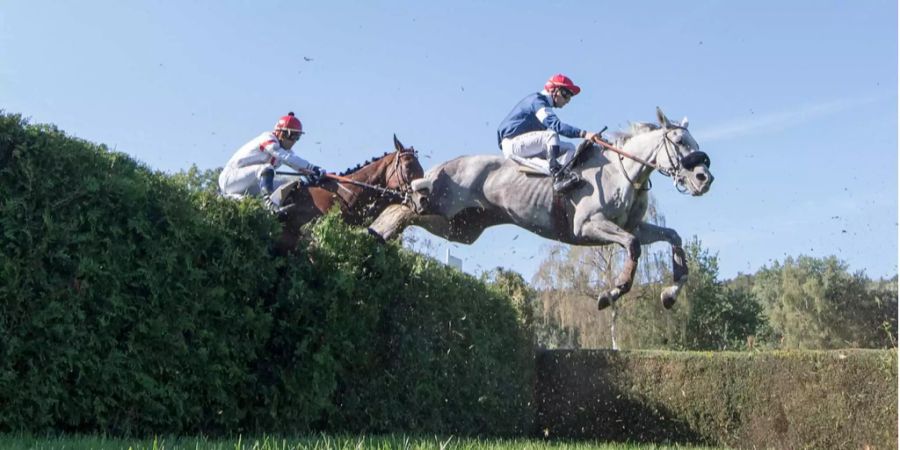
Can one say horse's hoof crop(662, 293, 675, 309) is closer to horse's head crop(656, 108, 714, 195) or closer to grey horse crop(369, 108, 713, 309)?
grey horse crop(369, 108, 713, 309)

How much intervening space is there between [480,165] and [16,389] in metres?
5.81

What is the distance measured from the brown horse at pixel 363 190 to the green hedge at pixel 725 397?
462cm

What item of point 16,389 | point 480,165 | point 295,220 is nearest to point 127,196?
point 16,389

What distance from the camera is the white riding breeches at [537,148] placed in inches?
392

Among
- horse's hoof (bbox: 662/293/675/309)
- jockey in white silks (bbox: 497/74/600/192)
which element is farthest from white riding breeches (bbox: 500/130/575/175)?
horse's hoof (bbox: 662/293/675/309)

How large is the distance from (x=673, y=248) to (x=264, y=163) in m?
4.63

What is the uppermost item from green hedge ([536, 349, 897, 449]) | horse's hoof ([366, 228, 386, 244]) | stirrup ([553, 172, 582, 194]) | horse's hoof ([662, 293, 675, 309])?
stirrup ([553, 172, 582, 194])

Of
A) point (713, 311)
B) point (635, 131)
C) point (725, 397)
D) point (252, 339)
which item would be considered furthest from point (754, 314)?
point (252, 339)

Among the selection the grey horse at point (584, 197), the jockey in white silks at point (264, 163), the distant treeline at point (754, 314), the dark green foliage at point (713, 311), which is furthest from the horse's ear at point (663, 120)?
the dark green foliage at point (713, 311)

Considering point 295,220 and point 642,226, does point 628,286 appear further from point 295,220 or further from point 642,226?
point 295,220

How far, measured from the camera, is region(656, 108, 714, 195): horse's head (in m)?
9.09

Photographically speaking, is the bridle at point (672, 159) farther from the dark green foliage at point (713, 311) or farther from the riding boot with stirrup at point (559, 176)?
the dark green foliage at point (713, 311)

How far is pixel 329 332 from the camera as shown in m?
8.36

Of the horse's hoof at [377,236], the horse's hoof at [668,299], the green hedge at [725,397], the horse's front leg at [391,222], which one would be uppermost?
the horse's front leg at [391,222]
